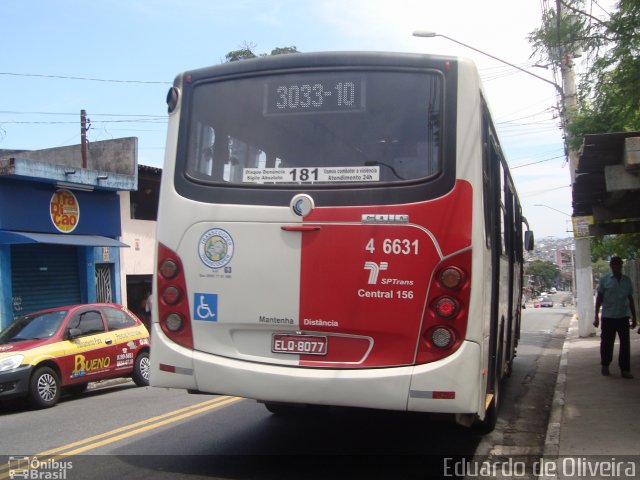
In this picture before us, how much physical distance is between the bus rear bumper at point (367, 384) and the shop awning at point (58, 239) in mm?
11815

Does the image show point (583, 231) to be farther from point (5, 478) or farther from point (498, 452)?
point (5, 478)

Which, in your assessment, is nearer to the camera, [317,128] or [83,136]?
[317,128]

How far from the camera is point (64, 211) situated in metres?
17.2

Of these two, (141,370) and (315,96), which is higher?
(315,96)

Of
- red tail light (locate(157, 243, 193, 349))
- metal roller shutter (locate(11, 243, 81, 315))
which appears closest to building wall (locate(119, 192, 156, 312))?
metal roller shutter (locate(11, 243, 81, 315))

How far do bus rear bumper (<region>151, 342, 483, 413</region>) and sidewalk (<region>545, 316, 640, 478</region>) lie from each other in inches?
76.8

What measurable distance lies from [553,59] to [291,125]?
228 inches

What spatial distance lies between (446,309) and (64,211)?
49.0ft

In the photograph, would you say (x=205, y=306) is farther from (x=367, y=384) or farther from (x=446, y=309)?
(x=446, y=309)

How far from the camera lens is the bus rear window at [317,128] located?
4.75 m

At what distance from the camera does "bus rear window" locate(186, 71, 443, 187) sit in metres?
4.75

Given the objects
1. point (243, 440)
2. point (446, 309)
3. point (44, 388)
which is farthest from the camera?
point (44, 388)

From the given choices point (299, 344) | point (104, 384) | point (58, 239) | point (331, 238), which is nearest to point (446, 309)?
point (331, 238)

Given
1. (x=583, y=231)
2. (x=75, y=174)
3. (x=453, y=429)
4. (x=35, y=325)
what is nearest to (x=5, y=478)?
(x=453, y=429)
